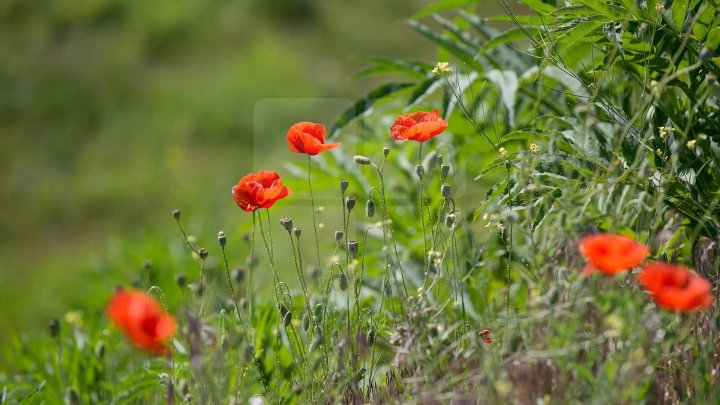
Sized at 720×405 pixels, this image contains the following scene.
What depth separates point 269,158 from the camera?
4.37 meters

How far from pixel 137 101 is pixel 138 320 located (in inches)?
181

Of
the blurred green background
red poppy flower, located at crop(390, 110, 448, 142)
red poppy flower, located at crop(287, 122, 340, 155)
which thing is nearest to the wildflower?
red poppy flower, located at crop(390, 110, 448, 142)

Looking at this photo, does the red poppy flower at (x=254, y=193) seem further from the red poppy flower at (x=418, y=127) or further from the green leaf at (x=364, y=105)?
the green leaf at (x=364, y=105)

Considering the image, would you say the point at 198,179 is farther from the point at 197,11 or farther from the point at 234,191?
the point at 234,191

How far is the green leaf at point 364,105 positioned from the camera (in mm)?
1769

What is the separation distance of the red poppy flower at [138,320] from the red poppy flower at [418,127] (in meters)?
0.53

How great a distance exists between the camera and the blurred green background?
168 inches

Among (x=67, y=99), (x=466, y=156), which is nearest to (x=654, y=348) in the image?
(x=466, y=156)

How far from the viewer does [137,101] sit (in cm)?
520

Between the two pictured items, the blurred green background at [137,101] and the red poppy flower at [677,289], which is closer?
the red poppy flower at [677,289]

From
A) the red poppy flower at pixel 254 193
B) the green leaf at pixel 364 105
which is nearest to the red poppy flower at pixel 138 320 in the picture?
the red poppy flower at pixel 254 193

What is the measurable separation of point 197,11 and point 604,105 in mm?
4832

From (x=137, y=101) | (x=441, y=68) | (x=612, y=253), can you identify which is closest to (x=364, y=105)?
(x=441, y=68)

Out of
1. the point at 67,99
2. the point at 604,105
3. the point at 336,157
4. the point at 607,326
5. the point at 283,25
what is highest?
the point at 604,105
